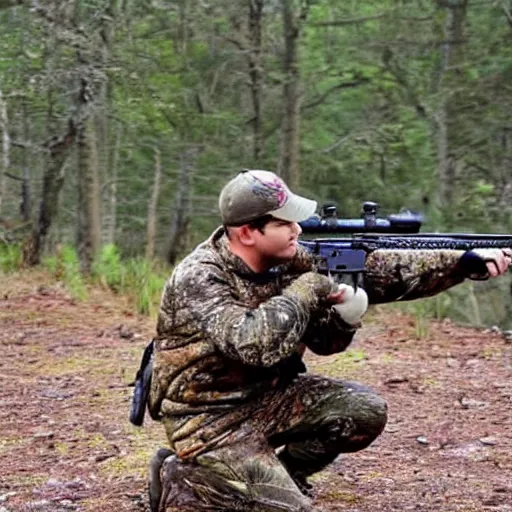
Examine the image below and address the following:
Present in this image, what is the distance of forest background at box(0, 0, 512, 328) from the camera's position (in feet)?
36.2

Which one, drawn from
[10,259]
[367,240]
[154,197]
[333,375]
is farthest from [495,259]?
[154,197]

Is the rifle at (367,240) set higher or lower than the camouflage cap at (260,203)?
lower

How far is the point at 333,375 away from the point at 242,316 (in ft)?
11.7

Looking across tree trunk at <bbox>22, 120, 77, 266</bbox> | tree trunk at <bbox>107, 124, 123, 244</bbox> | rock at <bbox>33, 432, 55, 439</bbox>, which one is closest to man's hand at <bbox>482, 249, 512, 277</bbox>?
rock at <bbox>33, 432, 55, 439</bbox>

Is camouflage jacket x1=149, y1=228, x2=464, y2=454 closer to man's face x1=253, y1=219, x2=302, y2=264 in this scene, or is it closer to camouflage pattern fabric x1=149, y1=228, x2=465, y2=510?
camouflage pattern fabric x1=149, y1=228, x2=465, y2=510

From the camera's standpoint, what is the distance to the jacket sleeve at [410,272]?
4.01 meters

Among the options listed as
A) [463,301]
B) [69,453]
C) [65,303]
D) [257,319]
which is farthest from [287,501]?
[463,301]

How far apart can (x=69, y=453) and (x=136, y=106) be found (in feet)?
24.7

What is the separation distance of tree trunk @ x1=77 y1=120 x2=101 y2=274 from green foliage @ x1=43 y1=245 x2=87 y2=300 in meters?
0.56

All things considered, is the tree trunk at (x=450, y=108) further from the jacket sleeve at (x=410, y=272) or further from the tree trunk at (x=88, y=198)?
the jacket sleeve at (x=410, y=272)

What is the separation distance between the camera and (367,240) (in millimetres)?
3910

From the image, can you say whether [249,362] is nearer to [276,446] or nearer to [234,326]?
[234,326]

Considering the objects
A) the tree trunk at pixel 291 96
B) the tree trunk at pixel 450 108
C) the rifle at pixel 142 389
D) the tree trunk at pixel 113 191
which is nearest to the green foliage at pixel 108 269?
the tree trunk at pixel 450 108

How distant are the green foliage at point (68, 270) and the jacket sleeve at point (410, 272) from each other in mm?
6317
